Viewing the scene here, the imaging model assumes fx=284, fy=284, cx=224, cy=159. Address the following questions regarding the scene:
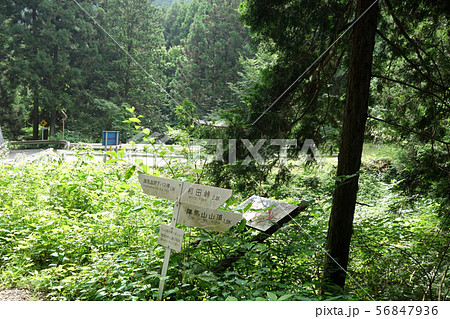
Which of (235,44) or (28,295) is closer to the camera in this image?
(28,295)

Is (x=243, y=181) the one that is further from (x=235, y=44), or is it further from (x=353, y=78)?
(x=235, y=44)

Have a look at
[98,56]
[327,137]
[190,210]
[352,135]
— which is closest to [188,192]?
[190,210]

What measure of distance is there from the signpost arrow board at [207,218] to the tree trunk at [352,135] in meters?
1.00

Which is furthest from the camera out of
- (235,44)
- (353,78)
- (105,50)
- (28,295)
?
(105,50)

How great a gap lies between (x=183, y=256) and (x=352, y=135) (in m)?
1.58

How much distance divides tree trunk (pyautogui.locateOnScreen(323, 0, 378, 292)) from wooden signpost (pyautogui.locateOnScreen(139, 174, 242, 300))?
104 centimetres

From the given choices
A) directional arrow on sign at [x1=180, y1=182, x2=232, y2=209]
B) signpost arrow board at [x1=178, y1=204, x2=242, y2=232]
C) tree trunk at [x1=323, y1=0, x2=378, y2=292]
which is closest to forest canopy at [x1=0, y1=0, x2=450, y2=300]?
tree trunk at [x1=323, y1=0, x2=378, y2=292]

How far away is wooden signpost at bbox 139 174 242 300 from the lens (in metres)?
1.65

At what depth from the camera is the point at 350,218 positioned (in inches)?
89.5

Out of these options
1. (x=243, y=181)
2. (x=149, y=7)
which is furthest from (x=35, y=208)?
(x=149, y=7)

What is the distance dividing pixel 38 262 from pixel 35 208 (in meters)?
0.87

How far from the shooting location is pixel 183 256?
2.04m

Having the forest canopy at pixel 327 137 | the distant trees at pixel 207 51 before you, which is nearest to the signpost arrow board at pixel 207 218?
the forest canopy at pixel 327 137

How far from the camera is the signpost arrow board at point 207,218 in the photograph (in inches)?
65.9
